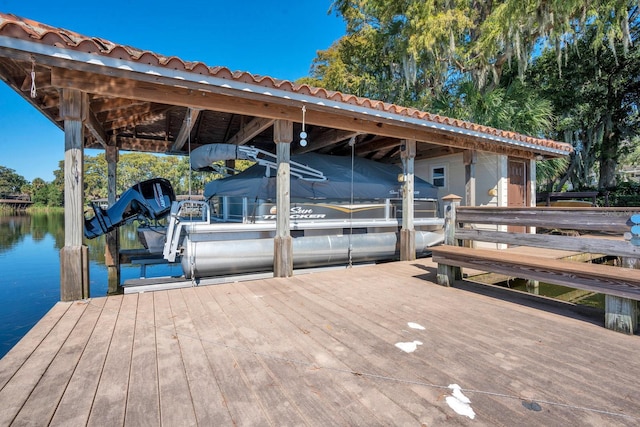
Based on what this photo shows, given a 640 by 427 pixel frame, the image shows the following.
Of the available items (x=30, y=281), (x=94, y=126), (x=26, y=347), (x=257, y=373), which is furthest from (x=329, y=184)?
(x=30, y=281)

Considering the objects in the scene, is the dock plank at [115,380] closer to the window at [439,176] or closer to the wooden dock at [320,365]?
the wooden dock at [320,365]

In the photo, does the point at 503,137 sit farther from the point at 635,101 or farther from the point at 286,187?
the point at 635,101

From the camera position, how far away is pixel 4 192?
189ft

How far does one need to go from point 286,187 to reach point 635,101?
1791 cm

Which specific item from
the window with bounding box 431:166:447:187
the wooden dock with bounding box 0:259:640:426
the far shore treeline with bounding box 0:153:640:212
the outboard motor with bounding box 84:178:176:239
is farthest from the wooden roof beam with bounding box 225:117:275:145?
the far shore treeline with bounding box 0:153:640:212

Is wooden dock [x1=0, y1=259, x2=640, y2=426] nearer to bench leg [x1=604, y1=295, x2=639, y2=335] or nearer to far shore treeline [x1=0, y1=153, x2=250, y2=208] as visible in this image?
bench leg [x1=604, y1=295, x2=639, y2=335]

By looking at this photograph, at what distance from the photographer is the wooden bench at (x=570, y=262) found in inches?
103

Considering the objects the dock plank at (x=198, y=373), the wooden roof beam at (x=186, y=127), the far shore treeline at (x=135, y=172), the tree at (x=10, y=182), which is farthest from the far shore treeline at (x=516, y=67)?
the tree at (x=10, y=182)

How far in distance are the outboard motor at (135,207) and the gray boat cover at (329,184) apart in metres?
0.99

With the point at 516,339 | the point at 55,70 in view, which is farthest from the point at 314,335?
the point at 55,70

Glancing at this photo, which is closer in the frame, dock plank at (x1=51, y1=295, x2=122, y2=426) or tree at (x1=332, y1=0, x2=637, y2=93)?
dock plank at (x1=51, y1=295, x2=122, y2=426)

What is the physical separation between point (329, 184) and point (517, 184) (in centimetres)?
545

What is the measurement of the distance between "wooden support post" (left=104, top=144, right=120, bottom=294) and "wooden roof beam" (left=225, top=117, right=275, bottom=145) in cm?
279

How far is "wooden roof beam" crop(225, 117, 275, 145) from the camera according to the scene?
5.15 metres
